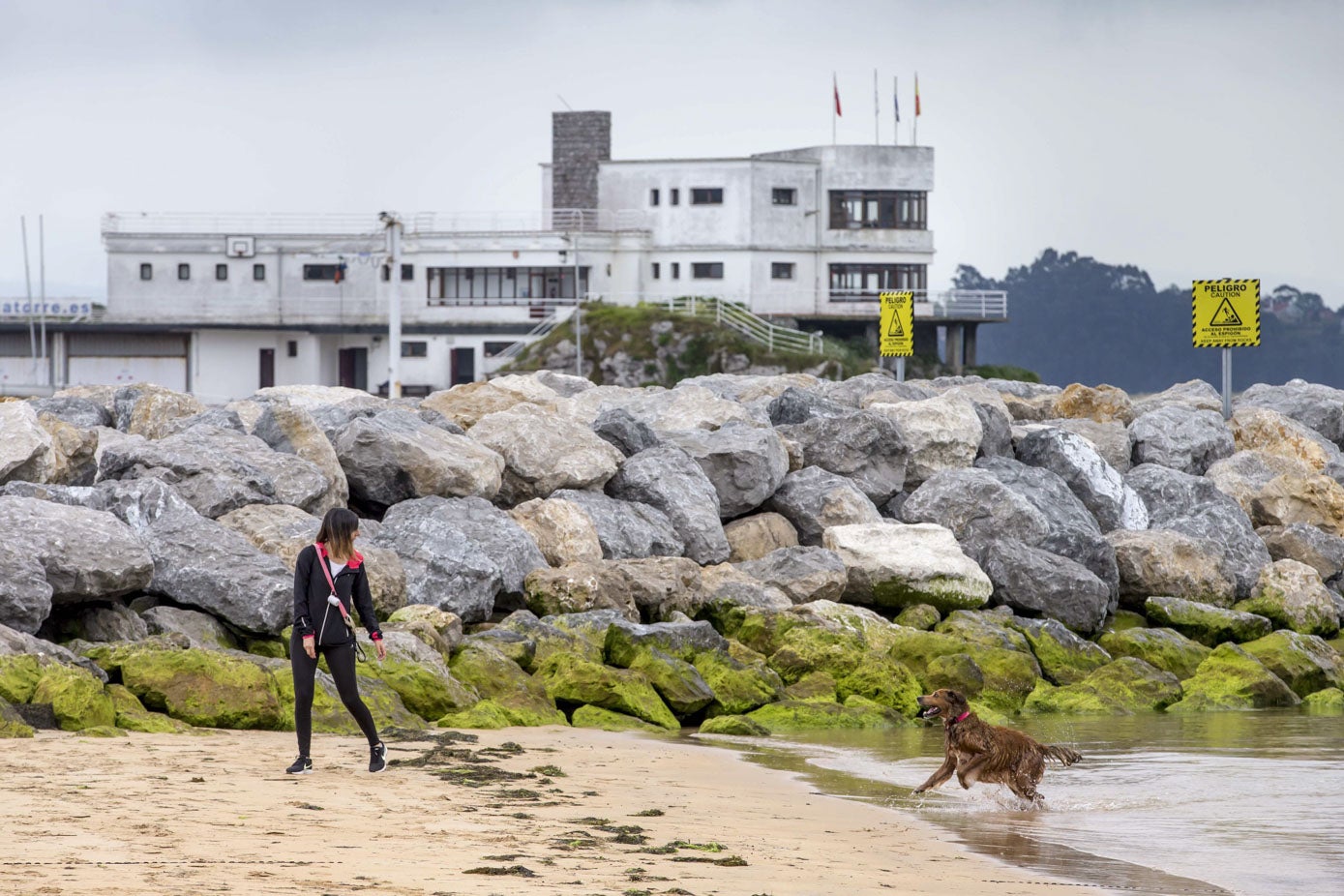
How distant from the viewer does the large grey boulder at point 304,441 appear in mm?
17812

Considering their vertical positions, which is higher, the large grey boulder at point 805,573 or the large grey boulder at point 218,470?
the large grey boulder at point 218,470

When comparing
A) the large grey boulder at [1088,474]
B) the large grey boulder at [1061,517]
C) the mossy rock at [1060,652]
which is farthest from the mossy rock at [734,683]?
the large grey boulder at [1088,474]

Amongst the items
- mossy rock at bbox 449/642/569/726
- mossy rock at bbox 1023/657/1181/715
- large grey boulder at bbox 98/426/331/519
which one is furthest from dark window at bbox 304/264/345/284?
mossy rock at bbox 449/642/569/726

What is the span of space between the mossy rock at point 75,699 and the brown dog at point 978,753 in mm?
5413

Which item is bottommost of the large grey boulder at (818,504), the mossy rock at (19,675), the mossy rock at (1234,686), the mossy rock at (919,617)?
the mossy rock at (1234,686)

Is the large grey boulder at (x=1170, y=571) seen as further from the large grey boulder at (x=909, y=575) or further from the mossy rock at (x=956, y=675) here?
the mossy rock at (x=956, y=675)

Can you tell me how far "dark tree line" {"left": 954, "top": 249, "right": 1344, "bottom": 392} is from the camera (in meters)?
115

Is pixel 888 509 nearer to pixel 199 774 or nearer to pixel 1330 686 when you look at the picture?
pixel 1330 686

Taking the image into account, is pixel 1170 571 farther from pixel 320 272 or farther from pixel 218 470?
pixel 320 272

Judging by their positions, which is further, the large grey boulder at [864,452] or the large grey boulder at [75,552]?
the large grey boulder at [864,452]

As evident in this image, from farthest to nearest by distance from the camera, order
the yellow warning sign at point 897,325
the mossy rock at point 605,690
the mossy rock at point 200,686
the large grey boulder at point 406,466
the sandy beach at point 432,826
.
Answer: the yellow warning sign at point 897,325
the large grey boulder at point 406,466
the mossy rock at point 605,690
the mossy rock at point 200,686
the sandy beach at point 432,826

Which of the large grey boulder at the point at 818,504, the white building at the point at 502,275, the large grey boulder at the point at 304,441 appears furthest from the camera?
the white building at the point at 502,275

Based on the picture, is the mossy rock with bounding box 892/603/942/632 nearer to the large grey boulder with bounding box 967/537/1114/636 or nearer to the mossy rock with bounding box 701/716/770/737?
the large grey boulder with bounding box 967/537/1114/636

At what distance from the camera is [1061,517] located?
69.8 ft
